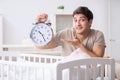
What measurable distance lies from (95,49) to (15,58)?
3.03ft

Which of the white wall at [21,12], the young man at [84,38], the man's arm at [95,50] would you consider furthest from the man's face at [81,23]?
the white wall at [21,12]

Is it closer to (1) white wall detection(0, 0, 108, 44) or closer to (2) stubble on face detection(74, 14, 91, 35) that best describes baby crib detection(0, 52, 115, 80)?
(2) stubble on face detection(74, 14, 91, 35)

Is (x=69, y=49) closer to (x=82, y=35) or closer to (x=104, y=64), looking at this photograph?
(x=82, y=35)

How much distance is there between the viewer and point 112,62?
177 centimetres

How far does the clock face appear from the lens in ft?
6.60

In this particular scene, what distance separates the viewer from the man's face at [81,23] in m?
1.95

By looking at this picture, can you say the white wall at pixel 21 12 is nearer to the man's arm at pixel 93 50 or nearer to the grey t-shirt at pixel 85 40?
the grey t-shirt at pixel 85 40

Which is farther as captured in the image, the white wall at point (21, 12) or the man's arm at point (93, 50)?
the white wall at point (21, 12)

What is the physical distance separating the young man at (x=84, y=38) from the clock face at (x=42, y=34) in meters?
0.05

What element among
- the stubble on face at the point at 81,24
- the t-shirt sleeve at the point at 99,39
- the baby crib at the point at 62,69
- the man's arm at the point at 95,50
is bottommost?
the baby crib at the point at 62,69

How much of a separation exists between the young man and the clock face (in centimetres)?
5

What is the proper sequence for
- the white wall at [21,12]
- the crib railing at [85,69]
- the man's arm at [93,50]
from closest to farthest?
the crib railing at [85,69]
the man's arm at [93,50]
the white wall at [21,12]

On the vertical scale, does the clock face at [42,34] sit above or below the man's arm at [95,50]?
above

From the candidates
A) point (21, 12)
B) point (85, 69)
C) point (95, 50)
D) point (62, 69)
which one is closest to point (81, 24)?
point (95, 50)
